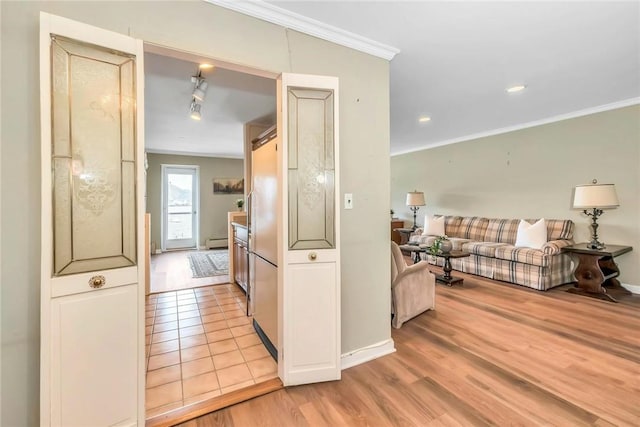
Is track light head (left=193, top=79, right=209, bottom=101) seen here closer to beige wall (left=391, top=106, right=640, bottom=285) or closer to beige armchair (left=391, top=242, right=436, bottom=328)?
beige armchair (left=391, top=242, right=436, bottom=328)

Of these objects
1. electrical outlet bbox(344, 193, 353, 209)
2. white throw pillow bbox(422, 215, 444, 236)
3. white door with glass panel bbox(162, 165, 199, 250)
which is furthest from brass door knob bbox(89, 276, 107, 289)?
white door with glass panel bbox(162, 165, 199, 250)

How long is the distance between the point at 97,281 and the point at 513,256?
484 centimetres

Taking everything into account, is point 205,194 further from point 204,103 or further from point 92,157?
point 92,157

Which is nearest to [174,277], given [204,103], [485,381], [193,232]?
[204,103]

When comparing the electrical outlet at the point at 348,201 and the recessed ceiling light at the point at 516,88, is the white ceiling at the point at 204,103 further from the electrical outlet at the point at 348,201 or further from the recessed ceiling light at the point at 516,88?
the recessed ceiling light at the point at 516,88

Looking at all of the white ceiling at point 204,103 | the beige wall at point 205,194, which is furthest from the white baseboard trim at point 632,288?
the beige wall at point 205,194

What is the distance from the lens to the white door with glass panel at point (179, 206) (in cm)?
734

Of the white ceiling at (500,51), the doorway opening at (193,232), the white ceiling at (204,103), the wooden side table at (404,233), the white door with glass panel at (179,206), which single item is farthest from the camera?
the white door with glass panel at (179,206)

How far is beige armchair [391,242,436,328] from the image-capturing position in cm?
282

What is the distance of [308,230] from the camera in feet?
6.29

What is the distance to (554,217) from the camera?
4.50 meters

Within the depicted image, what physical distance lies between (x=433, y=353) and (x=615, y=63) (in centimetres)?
316

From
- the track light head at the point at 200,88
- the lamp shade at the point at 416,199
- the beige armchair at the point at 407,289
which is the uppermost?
the track light head at the point at 200,88

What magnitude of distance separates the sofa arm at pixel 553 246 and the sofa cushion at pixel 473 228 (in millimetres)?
1256
